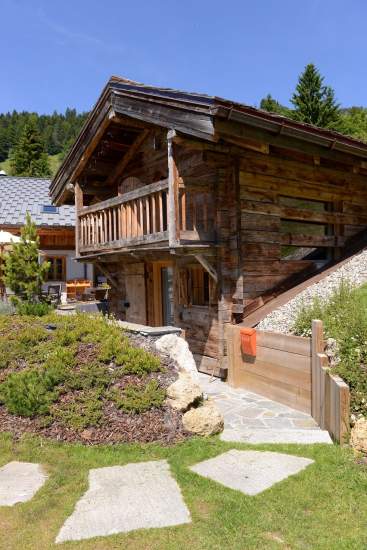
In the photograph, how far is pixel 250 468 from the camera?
4.06 meters

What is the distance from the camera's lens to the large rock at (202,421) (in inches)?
191

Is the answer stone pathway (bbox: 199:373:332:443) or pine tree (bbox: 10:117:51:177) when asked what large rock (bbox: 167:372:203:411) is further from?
pine tree (bbox: 10:117:51:177)

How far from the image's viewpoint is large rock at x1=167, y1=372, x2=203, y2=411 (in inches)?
199

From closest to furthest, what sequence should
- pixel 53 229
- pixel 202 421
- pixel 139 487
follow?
pixel 139 487, pixel 202 421, pixel 53 229

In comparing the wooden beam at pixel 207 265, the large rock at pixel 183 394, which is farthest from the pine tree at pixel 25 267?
the large rock at pixel 183 394

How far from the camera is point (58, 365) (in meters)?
5.47

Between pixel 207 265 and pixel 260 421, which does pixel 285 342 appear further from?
pixel 207 265

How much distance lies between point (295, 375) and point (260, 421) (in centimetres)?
86

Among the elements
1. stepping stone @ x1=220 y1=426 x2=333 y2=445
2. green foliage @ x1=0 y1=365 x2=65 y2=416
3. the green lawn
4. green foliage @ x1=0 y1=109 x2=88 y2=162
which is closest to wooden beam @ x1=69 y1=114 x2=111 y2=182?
green foliage @ x1=0 y1=365 x2=65 y2=416

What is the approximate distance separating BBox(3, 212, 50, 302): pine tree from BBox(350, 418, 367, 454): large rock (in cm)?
1035

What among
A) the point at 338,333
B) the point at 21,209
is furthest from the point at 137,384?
the point at 21,209

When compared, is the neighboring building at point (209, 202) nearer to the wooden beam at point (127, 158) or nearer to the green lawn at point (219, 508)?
the wooden beam at point (127, 158)

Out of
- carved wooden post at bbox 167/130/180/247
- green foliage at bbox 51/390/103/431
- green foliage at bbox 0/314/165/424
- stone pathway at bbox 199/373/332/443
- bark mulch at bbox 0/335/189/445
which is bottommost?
stone pathway at bbox 199/373/332/443

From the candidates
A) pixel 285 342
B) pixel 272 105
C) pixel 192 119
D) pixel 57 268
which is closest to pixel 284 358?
pixel 285 342
